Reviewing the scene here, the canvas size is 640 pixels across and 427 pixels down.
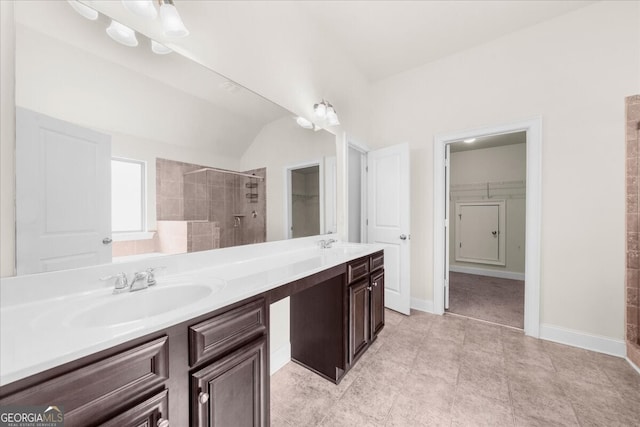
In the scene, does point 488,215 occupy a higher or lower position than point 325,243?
higher

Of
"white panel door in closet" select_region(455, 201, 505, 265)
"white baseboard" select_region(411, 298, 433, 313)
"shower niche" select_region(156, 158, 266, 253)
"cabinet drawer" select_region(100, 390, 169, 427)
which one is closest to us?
"cabinet drawer" select_region(100, 390, 169, 427)

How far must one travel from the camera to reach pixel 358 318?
1803mm

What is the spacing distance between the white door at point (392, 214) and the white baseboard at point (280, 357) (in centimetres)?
150

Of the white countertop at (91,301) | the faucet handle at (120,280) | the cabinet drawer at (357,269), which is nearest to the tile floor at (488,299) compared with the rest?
the cabinet drawer at (357,269)

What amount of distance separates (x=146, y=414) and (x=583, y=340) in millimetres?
3171

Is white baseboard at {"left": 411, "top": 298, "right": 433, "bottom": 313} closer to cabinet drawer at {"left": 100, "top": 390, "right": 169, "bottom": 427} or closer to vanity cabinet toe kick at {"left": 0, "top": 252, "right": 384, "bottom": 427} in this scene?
vanity cabinet toe kick at {"left": 0, "top": 252, "right": 384, "bottom": 427}

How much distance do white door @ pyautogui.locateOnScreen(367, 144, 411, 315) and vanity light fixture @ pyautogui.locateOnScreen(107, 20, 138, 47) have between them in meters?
2.46

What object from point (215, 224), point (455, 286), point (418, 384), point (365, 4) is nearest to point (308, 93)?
point (365, 4)

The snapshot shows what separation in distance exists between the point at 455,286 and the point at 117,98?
4.50 meters

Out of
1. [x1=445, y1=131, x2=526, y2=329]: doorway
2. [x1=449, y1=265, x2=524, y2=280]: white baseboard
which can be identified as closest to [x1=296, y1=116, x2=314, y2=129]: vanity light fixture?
[x1=445, y1=131, x2=526, y2=329]: doorway

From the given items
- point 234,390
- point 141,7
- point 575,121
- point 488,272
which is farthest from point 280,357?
point 488,272

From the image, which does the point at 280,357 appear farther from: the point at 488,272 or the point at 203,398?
the point at 488,272

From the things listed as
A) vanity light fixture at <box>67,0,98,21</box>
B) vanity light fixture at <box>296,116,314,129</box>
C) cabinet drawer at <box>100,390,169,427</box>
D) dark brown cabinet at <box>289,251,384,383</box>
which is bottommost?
dark brown cabinet at <box>289,251,384,383</box>

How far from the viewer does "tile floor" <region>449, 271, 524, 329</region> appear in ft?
8.96
